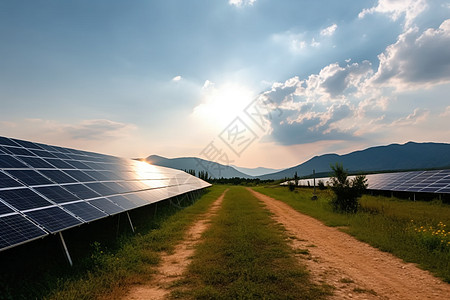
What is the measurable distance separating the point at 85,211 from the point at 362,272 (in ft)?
34.2

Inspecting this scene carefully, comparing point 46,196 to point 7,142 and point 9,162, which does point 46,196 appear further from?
point 7,142

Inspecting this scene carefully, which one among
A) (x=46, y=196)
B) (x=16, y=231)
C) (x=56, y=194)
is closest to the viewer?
(x=16, y=231)

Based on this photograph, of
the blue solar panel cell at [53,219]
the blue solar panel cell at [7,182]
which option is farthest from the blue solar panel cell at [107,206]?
the blue solar panel cell at [7,182]

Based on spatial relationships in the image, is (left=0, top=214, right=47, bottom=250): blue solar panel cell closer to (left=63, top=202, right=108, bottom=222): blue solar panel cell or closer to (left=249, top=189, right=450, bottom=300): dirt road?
(left=63, top=202, right=108, bottom=222): blue solar panel cell

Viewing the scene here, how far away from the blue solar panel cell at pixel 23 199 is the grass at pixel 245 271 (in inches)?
221

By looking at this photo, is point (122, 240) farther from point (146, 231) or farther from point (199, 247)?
point (199, 247)

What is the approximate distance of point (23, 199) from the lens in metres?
8.12

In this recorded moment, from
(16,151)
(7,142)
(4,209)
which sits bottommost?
(4,209)

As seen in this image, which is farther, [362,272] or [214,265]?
[214,265]

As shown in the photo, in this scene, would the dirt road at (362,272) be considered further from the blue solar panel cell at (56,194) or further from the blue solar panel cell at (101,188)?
the blue solar panel cell at (101,188)

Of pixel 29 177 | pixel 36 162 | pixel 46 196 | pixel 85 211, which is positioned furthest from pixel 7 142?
pixel 85 211

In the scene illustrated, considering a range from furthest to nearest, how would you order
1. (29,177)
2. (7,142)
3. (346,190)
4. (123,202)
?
(346,190), (7,142), (123,202), (29,177)

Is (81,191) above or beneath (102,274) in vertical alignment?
above

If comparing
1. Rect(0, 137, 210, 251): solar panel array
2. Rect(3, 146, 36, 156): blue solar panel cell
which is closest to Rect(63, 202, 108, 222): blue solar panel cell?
Rect(0, 137, 210, 251): solar panel array
